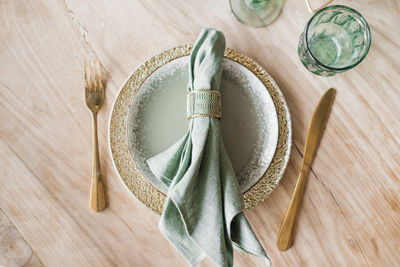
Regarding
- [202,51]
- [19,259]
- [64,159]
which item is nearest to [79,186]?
[64,159]

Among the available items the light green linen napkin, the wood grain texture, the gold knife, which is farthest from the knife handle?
the wood grain texture

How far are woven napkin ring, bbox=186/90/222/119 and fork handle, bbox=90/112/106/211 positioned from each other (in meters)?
0.20

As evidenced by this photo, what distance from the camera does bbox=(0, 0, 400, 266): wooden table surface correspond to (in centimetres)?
54

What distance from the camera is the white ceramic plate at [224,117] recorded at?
51 centimetres

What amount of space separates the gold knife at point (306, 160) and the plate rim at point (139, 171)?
5cm

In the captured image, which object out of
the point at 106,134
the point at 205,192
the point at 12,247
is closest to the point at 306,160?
the point at 205,192

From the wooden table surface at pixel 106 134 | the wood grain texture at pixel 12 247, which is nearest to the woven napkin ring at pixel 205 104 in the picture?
the wooden table surface at pixel 106 134

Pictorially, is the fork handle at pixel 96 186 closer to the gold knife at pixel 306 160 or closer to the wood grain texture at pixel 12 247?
the wood grain texture at pixel 12 247

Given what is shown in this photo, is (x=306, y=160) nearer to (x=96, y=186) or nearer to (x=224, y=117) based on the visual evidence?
(x=224, y=117)

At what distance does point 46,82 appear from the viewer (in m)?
0.57

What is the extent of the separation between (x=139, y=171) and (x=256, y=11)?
1.16ft

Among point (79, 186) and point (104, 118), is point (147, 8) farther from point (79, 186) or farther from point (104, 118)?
point (79, 186)

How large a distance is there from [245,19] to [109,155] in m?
0.35

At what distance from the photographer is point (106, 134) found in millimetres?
559
